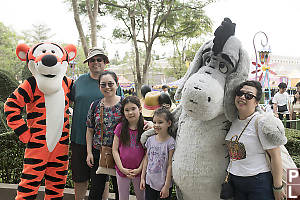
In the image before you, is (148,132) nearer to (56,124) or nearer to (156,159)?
(156,159)

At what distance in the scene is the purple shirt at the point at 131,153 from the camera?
2.37 m

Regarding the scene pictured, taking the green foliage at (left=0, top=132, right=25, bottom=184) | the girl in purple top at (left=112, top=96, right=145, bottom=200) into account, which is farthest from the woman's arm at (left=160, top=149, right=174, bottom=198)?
the green foliage at (left=0, top=132, right=25, bottom=184)

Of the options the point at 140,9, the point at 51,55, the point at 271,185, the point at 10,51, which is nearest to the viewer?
the point at 271,185

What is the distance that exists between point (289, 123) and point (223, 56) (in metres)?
6.25

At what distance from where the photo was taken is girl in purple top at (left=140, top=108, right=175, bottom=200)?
2176mm

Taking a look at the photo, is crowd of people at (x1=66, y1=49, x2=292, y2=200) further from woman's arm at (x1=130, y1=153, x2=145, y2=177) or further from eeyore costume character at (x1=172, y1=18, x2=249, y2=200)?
eeyore costume character at (x1=172, y1=18, x2=249, y2=200)

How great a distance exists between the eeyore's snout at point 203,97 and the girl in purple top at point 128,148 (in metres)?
0.65

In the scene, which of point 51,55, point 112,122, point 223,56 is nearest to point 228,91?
point 223,56

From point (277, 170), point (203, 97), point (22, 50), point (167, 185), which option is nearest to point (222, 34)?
point (203, 97)

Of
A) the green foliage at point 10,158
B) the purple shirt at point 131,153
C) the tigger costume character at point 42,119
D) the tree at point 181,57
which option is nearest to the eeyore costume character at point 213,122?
the purple shirt at point 131,153

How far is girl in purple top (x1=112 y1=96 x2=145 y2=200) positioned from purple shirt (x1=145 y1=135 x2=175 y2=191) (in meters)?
0.17

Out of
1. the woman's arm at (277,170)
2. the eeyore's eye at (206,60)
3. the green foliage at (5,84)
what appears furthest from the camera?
the green foliage at (5,84)

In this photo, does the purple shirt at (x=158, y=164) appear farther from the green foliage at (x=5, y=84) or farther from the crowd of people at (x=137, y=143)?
the green foliage at (x=5, y=84)

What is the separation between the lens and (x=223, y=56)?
197 cm
